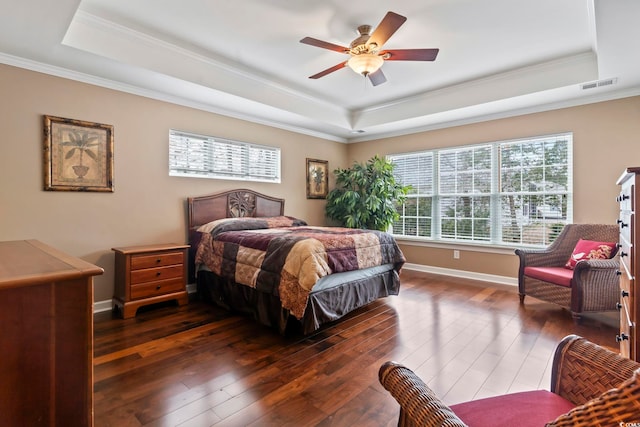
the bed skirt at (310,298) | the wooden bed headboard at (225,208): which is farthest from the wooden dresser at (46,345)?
the wooden bed headboard at (225,208)

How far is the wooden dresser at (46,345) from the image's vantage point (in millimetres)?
838

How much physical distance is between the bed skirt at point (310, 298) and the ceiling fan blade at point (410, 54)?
2134 mm

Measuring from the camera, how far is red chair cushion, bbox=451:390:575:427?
935 mm

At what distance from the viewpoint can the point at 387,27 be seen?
2367mm

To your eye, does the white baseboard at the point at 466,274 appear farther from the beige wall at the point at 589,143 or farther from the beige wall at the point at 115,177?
the beige wall at the point at 115,177

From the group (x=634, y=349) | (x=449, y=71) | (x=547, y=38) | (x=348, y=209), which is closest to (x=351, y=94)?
(x=449, y=71)

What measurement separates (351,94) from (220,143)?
2.05m

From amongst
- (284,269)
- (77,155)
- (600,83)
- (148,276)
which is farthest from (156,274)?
(600,83)

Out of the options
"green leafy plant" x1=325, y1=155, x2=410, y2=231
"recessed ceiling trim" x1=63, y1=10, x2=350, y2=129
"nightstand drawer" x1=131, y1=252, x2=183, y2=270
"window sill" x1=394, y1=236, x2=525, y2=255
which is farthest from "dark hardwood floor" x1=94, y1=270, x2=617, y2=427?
"recessed ceiling trim" x1=63, y1=10, x2=350, y2=129

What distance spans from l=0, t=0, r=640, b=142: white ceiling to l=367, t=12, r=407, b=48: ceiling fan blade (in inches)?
10.8

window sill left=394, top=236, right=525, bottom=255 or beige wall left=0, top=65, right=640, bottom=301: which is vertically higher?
beige wall left=0, top=65, right=640, bottom=301

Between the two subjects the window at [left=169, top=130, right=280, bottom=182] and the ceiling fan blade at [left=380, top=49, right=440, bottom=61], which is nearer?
the ceiling fan blade at [left=380, top=49, right=440, bottom=61]

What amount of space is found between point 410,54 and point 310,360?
8.75ft

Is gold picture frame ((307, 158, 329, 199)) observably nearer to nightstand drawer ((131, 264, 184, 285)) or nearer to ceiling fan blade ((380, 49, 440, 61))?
nightstand drawer ((131, 264, 184, 285))
